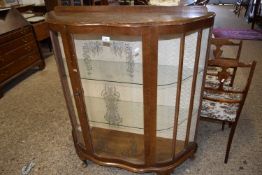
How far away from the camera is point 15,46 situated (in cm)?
275

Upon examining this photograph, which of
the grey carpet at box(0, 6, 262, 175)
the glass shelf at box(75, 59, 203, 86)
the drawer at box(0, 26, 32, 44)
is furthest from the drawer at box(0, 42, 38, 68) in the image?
the glass shelf at box(75, 59, 203, 86)

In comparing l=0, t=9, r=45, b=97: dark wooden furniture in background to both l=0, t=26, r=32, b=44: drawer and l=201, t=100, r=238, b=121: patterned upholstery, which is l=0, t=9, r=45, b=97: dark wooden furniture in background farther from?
l=201, t=100, r=238, b=121: patterned upholstery

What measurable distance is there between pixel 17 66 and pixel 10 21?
1.95 feet

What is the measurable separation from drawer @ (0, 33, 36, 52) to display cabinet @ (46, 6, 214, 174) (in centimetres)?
164

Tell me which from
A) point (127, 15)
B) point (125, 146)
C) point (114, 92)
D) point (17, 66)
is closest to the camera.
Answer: point (127, 15)

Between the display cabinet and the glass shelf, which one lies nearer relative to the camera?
the display cabinet

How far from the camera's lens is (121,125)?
1.48 m

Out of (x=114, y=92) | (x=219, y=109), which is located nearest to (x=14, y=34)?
(x=114, y=92)

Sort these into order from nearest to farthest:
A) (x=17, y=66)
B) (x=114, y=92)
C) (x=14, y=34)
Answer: (x=114, y=92)
(x=14, y=34)
(x=17, y=66)

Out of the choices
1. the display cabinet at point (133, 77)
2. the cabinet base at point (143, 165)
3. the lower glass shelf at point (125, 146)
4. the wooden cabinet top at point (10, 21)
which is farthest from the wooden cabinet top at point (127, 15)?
the wooden cabinet top at point (10, 21)

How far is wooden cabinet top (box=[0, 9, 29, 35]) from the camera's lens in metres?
2.67

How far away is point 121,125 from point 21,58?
207 cm

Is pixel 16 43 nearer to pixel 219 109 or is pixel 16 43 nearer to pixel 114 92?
pixel 114 92

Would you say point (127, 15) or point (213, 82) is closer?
point (127, 15)
